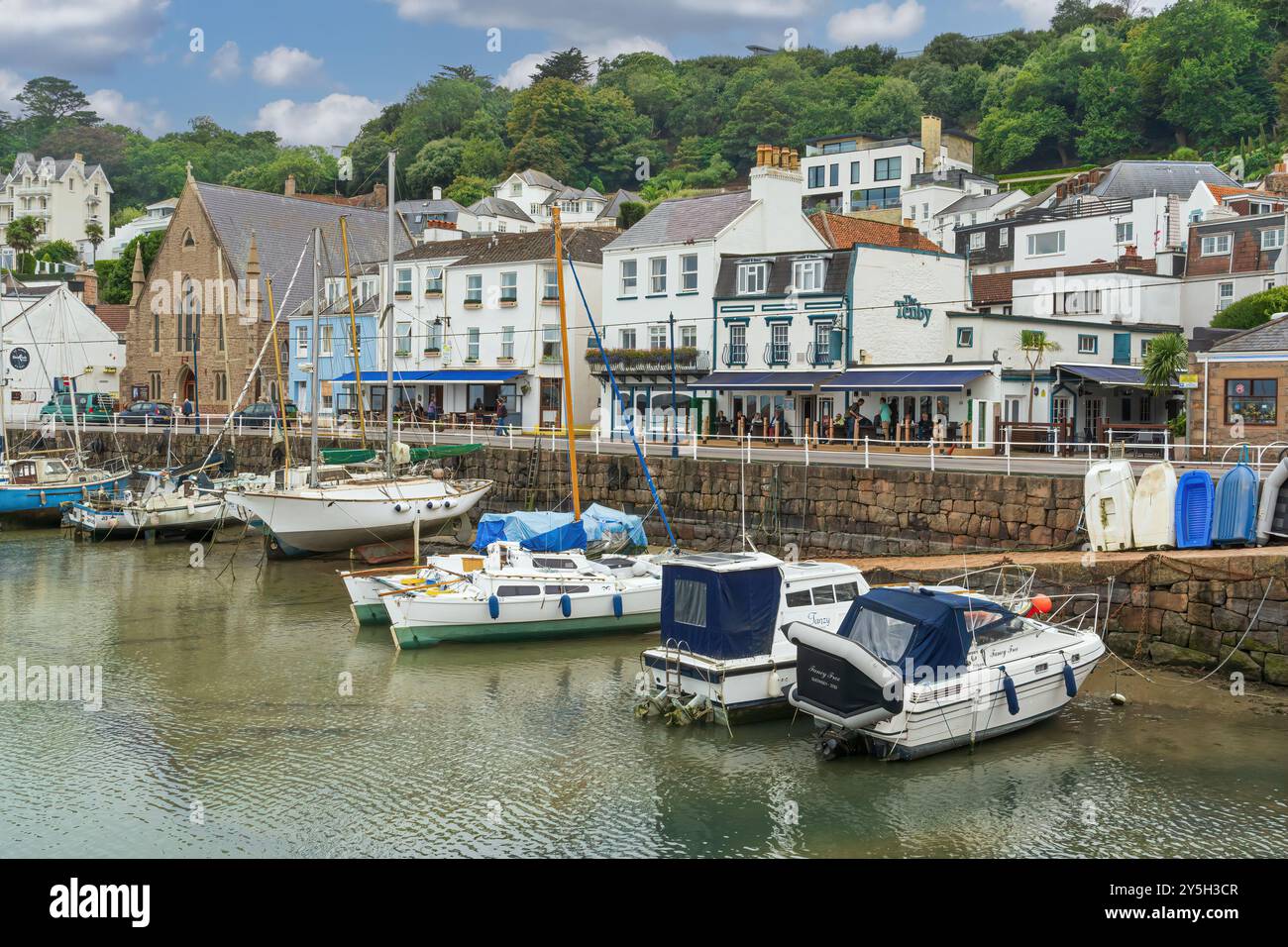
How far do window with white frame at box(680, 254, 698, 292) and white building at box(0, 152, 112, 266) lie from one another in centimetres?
11720

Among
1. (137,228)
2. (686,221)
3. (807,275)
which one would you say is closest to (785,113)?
(137,228)

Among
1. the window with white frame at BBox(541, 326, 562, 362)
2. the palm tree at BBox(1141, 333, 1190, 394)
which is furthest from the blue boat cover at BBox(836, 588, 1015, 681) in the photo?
the window with white frame at BBox(541, 326, 562, 362)

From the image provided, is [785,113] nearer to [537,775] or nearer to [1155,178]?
[1155,178]

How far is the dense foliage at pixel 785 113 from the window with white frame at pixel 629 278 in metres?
58.1

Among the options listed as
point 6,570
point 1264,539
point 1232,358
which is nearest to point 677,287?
point 1232,358

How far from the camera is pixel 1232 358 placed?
1303 inches

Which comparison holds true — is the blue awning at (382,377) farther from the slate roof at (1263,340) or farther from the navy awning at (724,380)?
the slate roof at (1263,340)

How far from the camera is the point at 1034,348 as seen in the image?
41.0 meters

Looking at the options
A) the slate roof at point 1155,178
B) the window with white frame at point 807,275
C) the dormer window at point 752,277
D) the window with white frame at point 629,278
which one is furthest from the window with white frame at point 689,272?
the slate roof at point 1155,178

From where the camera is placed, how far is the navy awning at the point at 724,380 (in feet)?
146

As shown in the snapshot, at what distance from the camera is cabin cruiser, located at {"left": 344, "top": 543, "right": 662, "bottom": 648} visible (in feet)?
79.4

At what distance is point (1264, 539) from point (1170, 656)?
10.2 feet

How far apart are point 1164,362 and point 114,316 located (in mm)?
70248

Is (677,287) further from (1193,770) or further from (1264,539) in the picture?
(1193,770)
